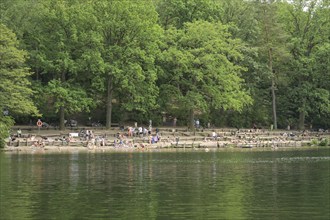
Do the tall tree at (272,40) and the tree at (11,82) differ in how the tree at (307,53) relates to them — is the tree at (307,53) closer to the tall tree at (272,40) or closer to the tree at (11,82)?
the tall tree at (272,40)

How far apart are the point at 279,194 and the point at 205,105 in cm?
4697

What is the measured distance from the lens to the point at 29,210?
1031 inches

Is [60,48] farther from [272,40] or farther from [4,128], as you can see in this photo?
[272,40]

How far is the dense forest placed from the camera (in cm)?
7094

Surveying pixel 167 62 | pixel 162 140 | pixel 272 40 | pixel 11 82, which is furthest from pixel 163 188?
pixel 272 40

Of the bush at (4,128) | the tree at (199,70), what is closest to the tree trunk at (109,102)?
the tree at (199,70)

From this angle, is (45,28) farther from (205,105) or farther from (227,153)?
(227,153)

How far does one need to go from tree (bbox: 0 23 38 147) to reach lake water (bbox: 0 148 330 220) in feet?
37.1

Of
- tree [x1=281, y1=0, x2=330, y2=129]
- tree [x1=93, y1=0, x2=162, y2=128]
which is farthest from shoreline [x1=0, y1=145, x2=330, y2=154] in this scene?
tree [x1=281, y1=0, x2=330, y2=129]

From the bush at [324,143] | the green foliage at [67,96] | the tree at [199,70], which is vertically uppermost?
the tree at [199,70]

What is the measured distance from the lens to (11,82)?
64.4 metres

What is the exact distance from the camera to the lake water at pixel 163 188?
25.7 metres

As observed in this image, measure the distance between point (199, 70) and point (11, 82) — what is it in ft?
73.0

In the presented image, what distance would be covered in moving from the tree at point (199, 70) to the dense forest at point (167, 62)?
13cm
